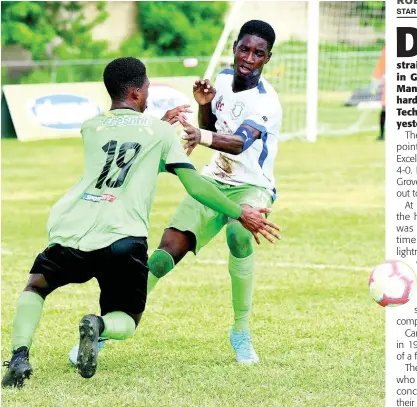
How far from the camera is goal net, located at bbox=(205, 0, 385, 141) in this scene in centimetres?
2269

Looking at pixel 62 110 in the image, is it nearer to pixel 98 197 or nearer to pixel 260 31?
pixel 260 31

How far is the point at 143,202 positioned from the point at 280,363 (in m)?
1.48

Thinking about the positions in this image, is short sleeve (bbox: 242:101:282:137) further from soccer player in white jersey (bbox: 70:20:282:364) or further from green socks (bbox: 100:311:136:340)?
green socks (bbox: 100:311:136:340)

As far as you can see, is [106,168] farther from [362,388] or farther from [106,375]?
[362,388]

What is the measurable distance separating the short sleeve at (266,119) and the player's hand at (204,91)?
12.0 inches

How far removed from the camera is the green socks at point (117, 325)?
19.1 feet

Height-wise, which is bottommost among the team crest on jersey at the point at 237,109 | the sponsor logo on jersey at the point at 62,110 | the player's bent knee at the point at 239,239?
the sponsor logo on jersey at the point at 62,110

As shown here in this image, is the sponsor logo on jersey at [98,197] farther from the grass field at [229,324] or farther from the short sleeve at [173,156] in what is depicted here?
the grass field at [229,324]

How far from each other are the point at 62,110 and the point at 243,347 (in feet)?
55.3

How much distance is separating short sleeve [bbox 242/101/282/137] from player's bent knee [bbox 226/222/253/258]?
647 millimetres

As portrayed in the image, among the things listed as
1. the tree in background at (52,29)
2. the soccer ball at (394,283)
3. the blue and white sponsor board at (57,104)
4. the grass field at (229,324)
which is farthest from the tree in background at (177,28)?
the soccer ball at (394,283)

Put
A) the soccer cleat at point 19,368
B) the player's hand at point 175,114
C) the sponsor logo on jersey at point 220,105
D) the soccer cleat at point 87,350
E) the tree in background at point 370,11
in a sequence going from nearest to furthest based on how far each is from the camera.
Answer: the soccer cleat at point 87,350 < the soccer cleat at point 19,368 < the player's hand at point 175,114 < the sponsor logo on jersey at point 220,105 < the tree in background at point 370,11

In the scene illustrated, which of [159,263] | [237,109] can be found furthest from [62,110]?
[159,263]

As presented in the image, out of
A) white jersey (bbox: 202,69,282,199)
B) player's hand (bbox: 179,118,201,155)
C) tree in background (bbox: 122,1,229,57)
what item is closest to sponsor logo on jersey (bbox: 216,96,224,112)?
white jersey (bbox: 202,69,282,199)
